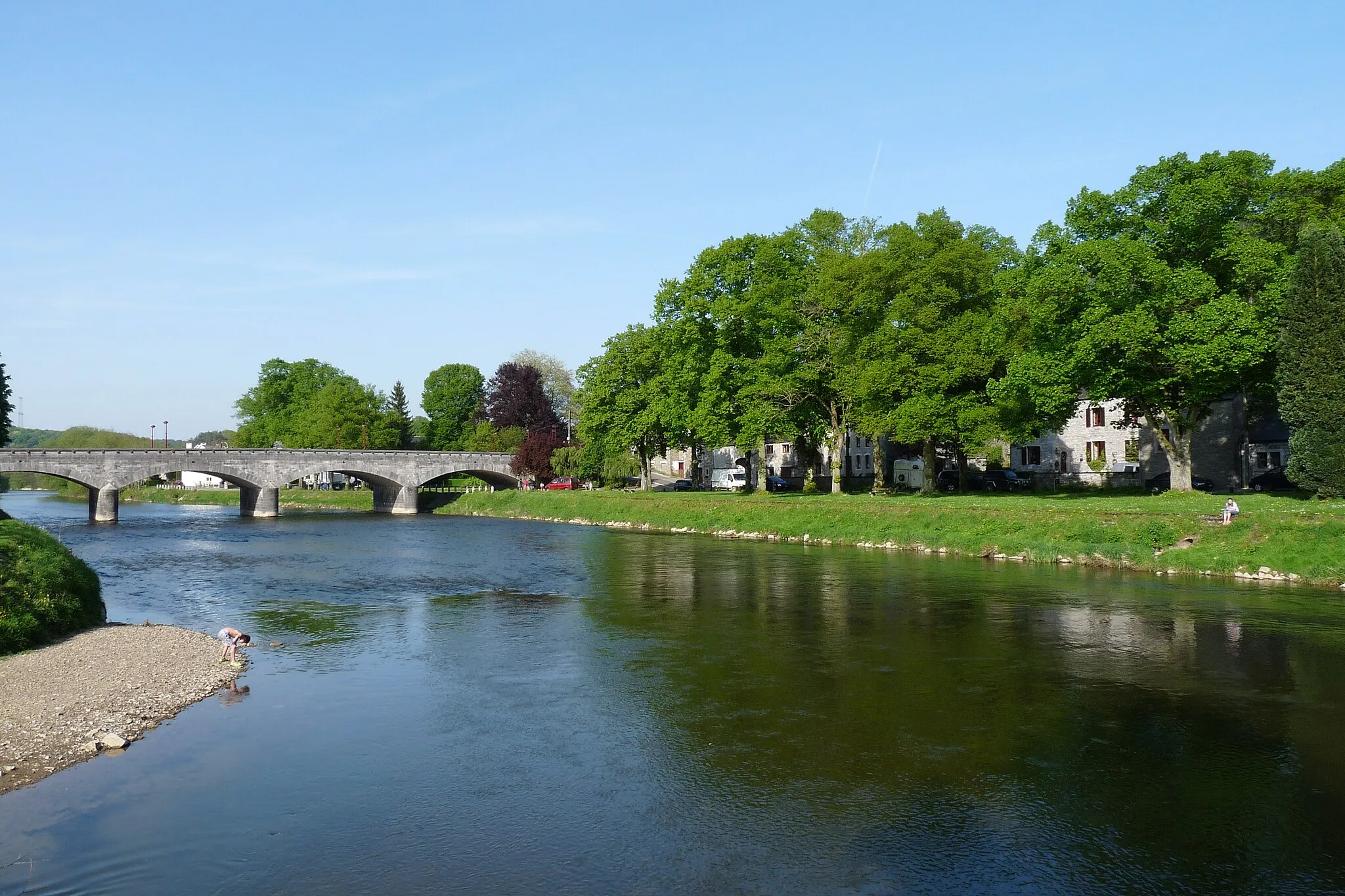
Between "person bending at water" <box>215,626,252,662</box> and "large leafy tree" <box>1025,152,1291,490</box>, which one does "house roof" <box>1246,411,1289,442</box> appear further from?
"person bending at water" <box>215,626,252,662</box>

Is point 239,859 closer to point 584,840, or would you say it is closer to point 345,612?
point 584,840

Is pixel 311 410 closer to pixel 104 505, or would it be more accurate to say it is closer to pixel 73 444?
pixel 104 505

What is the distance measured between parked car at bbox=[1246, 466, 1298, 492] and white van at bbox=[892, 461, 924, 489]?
30.2m

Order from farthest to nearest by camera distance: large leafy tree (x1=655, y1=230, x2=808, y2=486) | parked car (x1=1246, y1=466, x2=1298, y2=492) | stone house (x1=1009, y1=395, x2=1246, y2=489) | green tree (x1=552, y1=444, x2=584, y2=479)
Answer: green tree (x1=552, y1=444, x2=584, y2=479) → large leafy tree (x1=655, y1=230, x2=808, y2=486) → stone house (x1=1009, y1=395, x2=1246, y2=489) → parked car (x1=1246, y1=466, x2=1298, y2=492)

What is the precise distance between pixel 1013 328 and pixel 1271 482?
1709 cm

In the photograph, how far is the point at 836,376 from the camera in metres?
66.5

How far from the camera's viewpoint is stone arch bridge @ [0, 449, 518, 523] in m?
83.1

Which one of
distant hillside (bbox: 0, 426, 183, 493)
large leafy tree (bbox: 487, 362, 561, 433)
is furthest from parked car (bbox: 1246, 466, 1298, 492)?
distant hillside (bbox: 0, 426, 183, 493)

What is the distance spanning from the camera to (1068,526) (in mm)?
45281

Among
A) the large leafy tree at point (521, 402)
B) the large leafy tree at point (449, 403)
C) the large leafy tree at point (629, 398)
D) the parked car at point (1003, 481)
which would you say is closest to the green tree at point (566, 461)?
the large leafy tree at point (629, 398)

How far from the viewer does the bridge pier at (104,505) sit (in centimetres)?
8325

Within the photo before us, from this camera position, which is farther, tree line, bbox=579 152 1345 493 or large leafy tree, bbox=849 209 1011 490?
large leafy tree, bbox=849 209 1011 490

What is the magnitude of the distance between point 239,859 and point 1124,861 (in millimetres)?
11949

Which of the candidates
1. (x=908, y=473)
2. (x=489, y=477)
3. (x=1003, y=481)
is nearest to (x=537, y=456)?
(x=489, y=477)
